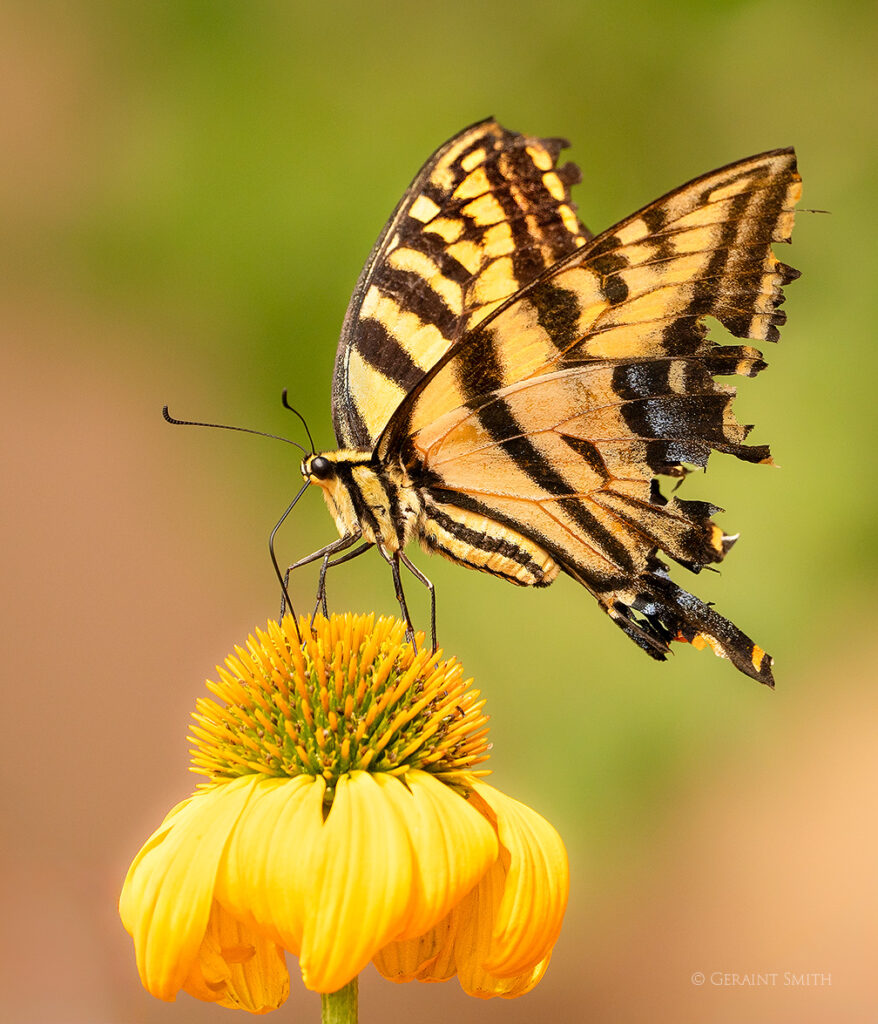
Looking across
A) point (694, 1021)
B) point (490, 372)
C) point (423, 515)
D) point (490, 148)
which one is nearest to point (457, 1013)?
point (694, 1021)

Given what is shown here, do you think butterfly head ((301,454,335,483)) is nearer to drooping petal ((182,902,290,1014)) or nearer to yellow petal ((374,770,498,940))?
yellow petal ((374,770,498,940))

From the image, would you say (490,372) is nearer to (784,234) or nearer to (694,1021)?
(784,234)

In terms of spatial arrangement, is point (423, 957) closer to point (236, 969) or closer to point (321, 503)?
point (236, 969)

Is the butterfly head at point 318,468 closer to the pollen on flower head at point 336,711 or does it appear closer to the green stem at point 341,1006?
the pollen on flower head at point 336,711

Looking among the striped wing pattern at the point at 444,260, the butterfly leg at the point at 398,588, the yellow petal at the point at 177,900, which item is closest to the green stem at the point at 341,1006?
the yellow petal at the point at 177,900

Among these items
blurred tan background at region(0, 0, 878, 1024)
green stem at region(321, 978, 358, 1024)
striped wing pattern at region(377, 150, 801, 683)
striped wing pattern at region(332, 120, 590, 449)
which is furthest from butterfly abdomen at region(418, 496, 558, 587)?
blurred tan background at region(0, 0, 878, 1024)
